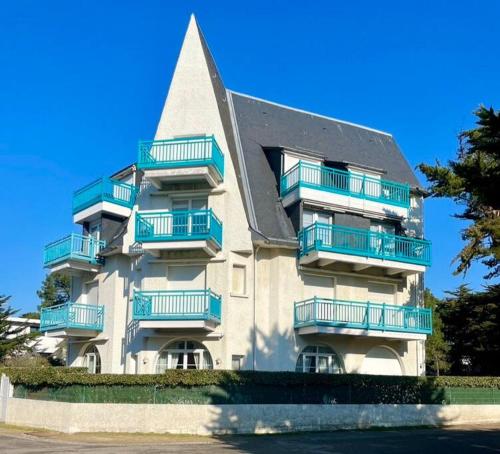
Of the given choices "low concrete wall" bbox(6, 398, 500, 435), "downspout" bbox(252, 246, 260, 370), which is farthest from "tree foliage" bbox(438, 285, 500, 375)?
"downspout" bbox(252, 246, 260, 370)

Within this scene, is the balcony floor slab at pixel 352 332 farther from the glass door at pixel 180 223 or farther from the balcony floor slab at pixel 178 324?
the glass door at pixel 180 223

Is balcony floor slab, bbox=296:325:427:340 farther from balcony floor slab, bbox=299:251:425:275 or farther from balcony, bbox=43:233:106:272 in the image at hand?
balcony, bbox=43:233:106:272

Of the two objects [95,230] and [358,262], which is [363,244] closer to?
[358,262]

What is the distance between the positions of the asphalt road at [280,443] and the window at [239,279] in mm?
6699

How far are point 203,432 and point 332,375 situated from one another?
5.20 m

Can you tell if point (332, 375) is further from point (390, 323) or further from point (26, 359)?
point (26, 359)

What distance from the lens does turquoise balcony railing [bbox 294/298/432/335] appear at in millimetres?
26375

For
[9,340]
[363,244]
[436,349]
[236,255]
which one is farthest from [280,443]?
[9,340]

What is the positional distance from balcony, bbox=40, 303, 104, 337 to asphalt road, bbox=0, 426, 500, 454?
5.92 metres

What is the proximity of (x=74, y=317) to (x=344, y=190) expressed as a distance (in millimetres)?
12516

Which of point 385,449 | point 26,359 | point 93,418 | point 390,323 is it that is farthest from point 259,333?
point 26,359

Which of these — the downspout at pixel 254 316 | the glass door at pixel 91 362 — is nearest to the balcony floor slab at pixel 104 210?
the glass door at pixel 91 362

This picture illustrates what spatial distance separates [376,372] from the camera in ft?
95.1

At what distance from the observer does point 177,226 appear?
26.9 meters
